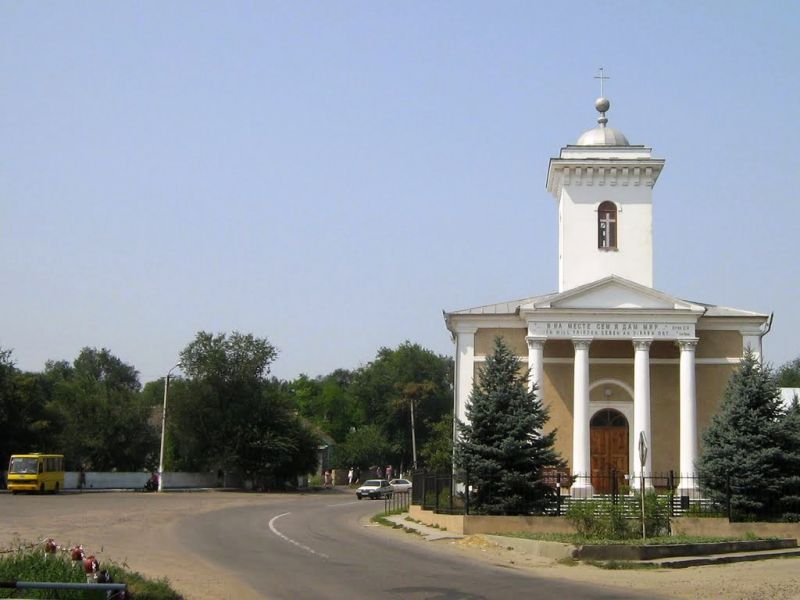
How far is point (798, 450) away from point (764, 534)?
3058mm

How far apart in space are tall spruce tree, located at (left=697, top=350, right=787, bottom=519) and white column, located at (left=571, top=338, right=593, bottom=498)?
19.8ft

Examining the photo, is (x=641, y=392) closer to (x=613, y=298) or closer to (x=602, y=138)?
(x=613, y=298)

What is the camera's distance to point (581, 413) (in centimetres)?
3416

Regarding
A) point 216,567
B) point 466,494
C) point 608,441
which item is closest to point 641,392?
point 608,441

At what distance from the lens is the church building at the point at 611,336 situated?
3441 cm

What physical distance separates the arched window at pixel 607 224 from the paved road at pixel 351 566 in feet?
51.4

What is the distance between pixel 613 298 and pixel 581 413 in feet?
13.6

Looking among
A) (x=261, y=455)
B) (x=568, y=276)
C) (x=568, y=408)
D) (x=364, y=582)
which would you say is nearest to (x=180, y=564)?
(x=364, y=582)

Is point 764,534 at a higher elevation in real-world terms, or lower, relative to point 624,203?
lower

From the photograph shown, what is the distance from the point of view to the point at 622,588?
15.1 metres

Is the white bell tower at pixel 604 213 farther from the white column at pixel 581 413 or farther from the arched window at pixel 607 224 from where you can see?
the white column at pixel 581 413

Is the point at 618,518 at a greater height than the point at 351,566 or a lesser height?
greater

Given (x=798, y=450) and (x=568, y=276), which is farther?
(x=568, y=276)

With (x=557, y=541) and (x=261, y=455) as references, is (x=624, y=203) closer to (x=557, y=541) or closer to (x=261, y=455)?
(x=557, y=541)
